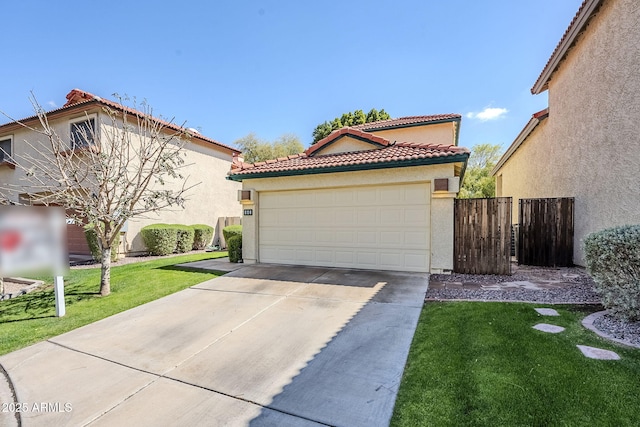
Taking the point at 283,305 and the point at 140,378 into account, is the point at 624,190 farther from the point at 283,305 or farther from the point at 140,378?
the point at 140,378

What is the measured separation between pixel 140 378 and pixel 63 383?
38.2 inches

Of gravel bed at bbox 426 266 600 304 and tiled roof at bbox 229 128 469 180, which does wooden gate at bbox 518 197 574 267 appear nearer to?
gravel bed at bbox 426 266 600 304

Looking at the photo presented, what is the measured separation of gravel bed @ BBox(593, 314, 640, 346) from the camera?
402 cm

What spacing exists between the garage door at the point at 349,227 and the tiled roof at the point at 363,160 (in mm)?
777

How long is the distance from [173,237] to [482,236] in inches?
530

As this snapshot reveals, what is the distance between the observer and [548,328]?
14.7ft

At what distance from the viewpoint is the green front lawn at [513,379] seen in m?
2.68

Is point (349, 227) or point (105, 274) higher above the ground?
point (349, 227)

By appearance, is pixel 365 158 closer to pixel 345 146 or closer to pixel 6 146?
pixel 345 146

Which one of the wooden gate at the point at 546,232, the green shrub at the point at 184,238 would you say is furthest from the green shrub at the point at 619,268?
the green shrub at the point at 184,238

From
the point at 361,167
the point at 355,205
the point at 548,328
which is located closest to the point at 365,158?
the point at 361,167

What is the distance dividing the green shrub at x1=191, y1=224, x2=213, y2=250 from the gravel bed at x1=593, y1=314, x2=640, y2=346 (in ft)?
53.7

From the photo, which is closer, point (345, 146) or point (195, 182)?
point (345, 146)

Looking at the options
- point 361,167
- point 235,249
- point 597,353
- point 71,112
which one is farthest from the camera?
point 71,112
